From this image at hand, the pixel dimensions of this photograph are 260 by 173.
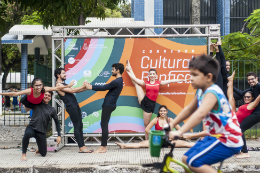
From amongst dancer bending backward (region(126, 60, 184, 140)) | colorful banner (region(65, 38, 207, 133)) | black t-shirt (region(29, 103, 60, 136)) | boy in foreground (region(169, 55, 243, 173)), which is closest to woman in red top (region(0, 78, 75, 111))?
black t-shirt (region(29, 103, 60, 136))

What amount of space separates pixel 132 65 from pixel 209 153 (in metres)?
4.74

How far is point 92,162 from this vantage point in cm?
528

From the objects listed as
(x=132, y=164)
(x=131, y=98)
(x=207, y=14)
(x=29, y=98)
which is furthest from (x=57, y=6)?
(x=207, y=14)

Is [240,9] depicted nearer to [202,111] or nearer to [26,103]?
[26,103]

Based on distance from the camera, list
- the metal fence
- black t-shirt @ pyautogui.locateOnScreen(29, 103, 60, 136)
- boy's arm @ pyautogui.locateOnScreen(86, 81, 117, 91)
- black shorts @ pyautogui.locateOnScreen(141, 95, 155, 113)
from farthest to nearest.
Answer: the metal fence
black shorts @ pyautogui.locateOnScreen(141, 95, 155, 113)
boy's arm @ pyautogui.locateOnScreen(86, 81, 117, 91)
black t-shirt @ pyautogui.locateOnScreen(29, 103, 60, 136)

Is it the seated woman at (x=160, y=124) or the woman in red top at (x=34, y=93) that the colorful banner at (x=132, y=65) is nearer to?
the seated woman at (x=160, y=124)

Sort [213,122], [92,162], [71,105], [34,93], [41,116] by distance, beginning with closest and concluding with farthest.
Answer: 1. [213,122]
2. [92,162]
3. [34,93]
4. [41,116]
5. [71,105]

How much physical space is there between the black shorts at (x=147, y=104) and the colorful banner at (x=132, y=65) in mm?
258

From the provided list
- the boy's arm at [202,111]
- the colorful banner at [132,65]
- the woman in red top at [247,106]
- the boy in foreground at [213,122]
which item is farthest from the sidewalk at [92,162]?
the boy's arm at [202,111]

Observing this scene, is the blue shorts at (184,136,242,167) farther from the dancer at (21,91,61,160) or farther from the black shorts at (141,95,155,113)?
the black shorts at (141,95,155,113)

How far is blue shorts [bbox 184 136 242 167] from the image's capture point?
2578 millimetres

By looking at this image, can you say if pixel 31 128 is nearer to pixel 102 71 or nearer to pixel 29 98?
pixel 29 98

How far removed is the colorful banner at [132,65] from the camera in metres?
7.08

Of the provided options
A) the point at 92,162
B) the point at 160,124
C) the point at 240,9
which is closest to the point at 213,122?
the point at 92,162
